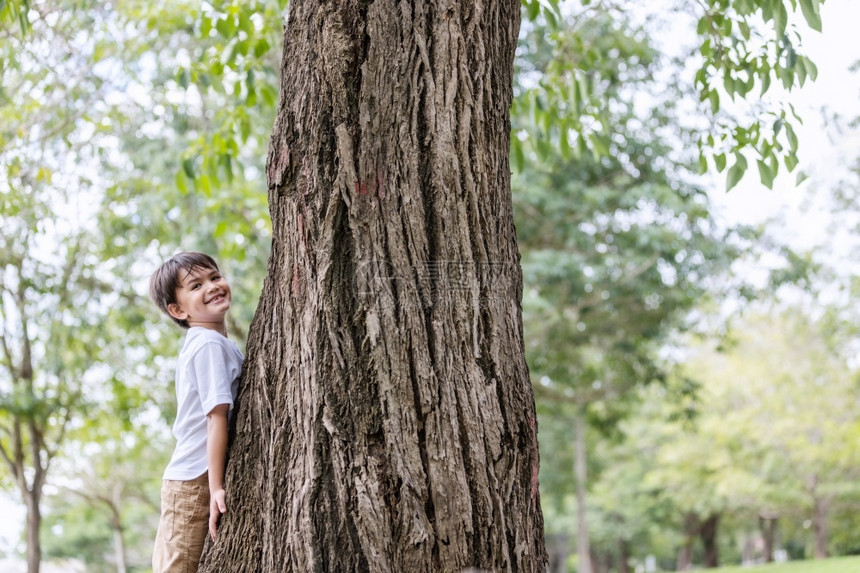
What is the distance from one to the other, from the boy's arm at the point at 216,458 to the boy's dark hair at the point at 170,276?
1.83ft

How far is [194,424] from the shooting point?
2.72 metres

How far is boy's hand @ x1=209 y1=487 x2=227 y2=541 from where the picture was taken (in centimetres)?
251

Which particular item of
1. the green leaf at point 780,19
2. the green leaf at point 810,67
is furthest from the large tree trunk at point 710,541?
the green leaf at point 780,19

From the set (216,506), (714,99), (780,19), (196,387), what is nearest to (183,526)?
(216,506)

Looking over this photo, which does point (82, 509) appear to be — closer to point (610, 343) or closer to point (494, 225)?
point (610, 343)

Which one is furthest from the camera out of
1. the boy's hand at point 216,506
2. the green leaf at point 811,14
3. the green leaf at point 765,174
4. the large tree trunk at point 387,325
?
the green leaf at point 765,174

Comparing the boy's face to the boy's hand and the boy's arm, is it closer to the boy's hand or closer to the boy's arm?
the boy's arm

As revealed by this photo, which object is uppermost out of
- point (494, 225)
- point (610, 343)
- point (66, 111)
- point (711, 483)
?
point (66, 111)

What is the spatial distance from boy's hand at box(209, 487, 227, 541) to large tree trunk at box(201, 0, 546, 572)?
0.04 meters

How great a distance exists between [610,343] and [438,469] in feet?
39.1

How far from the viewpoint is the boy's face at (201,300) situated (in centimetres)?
292

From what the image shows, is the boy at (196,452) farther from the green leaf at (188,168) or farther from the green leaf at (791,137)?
the green leaf at (791,137)

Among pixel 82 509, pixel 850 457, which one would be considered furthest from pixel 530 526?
pixel 82 509

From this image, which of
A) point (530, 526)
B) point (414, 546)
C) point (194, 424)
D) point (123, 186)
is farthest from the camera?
point (123, 186)
